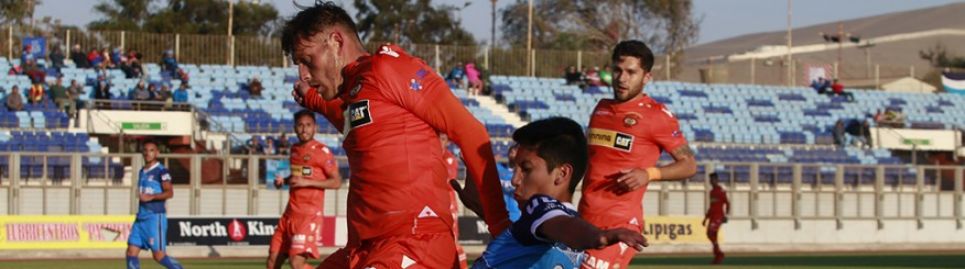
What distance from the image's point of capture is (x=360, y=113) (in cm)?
685

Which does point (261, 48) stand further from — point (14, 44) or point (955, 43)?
point (955, 43)

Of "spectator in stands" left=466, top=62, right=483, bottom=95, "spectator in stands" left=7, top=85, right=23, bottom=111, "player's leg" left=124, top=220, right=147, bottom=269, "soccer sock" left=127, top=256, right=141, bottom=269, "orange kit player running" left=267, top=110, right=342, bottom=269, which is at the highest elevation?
"spectator in stands" left=466, top=62, right=483, bottom=95

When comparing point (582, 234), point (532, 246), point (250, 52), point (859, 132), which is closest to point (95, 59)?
point (250, 52)

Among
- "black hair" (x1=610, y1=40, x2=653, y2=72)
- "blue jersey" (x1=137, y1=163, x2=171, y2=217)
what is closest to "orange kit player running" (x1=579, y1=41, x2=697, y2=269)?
"black hair" (x1=610, y1=40, x2=653, y2=72)

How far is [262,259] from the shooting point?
30.6 m

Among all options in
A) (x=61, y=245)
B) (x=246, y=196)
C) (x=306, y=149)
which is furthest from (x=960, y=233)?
(x=306, y=149)

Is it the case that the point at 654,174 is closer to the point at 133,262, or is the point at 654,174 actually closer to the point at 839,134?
the point at 133,262

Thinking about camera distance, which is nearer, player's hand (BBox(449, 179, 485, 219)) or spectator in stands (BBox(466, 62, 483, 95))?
player's hand (BBox(449, 179, 485, 219))

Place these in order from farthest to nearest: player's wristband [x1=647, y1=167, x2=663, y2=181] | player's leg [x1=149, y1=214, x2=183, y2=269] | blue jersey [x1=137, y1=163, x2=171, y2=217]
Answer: blue jersey [x1=137, y1=163, x2=171, y2=217] → player's leg [x1=149, y1=214, x2=183, y2=269] → player's wristband [x1=647, y1=167, x2=663, y2=181]

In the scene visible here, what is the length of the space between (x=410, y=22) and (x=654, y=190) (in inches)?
1890

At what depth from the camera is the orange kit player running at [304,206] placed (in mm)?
17391

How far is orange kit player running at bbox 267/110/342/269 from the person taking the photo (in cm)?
1739

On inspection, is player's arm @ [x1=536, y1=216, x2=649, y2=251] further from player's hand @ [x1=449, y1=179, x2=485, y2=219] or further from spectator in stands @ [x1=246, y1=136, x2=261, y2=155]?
spectator in stands @ [x1=246, y1=136, x2=261, y2=155]

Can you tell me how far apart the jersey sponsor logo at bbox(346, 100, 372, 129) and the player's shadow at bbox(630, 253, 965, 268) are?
63.3ft
